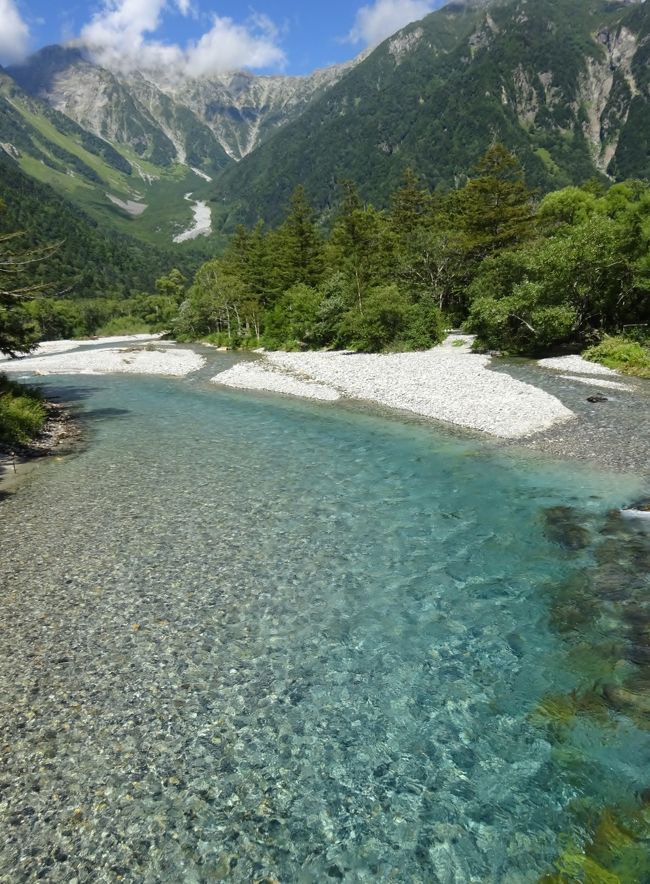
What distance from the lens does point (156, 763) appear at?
6586 millimetres

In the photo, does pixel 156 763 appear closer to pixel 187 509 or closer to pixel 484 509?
pixel 187 509

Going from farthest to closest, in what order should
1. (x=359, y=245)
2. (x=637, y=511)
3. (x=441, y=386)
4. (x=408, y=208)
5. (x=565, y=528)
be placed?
(x=408, y=208) → (x=359, y=245) → (x=441, y=386) → (x=637, y=511) → (x=565, y=528)

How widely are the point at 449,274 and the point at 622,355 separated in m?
29.7

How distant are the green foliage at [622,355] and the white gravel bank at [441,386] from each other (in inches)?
298

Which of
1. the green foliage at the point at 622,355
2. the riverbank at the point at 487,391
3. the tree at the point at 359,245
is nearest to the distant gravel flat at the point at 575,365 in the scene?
the riverbank at the point at 487,391

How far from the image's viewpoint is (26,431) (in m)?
23.7

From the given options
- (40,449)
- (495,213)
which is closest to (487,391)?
(40,449)

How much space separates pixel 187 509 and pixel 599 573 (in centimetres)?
1119

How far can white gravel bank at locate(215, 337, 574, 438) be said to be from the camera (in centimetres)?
2269

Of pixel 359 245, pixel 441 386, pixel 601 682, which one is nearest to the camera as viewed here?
pixel 601 682

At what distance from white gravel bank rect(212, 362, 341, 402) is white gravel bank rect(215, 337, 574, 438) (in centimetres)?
27

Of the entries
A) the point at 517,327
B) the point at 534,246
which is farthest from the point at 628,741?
the point at 534,246

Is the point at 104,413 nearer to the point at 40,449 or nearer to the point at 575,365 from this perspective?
the point at 40,449

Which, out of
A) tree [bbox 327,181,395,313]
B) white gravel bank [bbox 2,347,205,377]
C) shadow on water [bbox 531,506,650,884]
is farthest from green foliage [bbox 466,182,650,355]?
white gravel bank [bbox 2,347,205,377]
